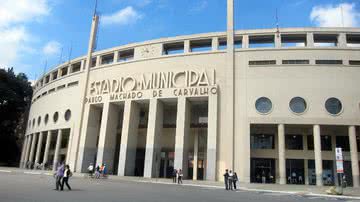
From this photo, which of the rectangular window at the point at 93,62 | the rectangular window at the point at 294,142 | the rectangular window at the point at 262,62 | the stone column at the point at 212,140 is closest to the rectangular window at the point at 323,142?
the rectangular window at the point at 294,142

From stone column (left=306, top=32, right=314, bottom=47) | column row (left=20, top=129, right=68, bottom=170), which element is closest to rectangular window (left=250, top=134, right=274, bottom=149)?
stone column (left=306, top=32, right=314, bottom=47)

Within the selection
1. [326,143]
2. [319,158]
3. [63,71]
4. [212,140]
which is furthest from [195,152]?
[63,71]

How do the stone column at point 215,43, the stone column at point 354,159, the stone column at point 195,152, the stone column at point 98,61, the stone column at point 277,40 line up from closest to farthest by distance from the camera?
the stone column at point 354,159 → the stone column at point 277,40 → the stone column at point 215,43 → the stone column at point 195,152 → the stone column at point 98,61

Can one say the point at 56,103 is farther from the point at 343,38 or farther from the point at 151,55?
the point at 343,38

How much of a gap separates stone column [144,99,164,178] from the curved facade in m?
0.13

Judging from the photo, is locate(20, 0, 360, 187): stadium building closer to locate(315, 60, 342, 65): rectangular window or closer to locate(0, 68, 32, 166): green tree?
locate(315, 60, 342, 65): rectangular window

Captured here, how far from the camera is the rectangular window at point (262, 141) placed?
130 feet

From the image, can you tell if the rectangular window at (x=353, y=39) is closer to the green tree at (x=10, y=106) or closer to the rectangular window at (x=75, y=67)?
the rectangular window at (x=75, y=67)

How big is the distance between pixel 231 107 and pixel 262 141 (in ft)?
22.7

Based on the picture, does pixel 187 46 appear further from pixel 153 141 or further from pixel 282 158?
pixel 282 158

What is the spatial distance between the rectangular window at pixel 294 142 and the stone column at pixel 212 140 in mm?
9750

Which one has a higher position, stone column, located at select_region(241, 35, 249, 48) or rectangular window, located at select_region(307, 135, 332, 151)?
stone column, located at select_region(241, 35, 249, 48)

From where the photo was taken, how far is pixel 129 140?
1630 inches

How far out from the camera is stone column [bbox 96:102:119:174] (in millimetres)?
42312
